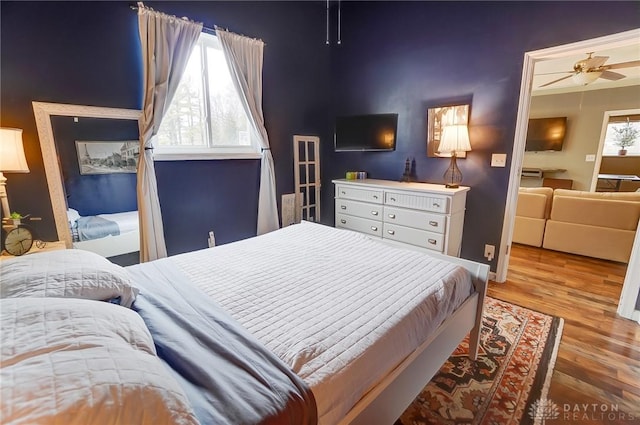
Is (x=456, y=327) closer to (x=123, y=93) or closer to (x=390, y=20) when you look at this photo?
(x=123, y=93)

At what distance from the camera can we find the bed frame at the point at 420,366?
1017mm

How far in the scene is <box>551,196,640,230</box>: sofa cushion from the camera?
3.01m

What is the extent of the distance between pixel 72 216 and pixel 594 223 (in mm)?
5143

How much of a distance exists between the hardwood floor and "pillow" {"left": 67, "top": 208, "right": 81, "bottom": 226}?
333 centimetres

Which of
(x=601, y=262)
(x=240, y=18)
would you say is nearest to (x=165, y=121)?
(x=240, y=18)

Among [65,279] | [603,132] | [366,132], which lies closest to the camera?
[65,279]

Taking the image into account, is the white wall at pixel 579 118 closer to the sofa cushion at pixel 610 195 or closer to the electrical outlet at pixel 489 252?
the sofa cushion at pixel 610 195

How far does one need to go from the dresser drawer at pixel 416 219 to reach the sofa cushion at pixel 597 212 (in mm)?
1817

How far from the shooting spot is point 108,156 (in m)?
2.32

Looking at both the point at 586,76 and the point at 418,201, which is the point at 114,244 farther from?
the point at 586,76

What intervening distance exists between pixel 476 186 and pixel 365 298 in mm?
2254

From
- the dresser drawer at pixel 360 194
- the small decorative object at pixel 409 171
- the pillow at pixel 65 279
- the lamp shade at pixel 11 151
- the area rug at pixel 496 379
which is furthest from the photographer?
the small decorative object at pixel 409 171

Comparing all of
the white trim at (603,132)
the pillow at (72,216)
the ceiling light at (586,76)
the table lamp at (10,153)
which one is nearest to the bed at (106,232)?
the pillow at (72,216)

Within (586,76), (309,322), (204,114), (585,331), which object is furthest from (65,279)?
(586,76)
